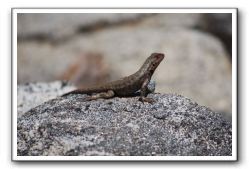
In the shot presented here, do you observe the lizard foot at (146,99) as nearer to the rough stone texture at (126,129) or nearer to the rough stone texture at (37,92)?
the rough stone texture at (126,129)

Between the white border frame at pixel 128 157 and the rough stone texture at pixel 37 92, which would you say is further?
the rough stone texture at pixel 37 92

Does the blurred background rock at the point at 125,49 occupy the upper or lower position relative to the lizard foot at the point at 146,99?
upper

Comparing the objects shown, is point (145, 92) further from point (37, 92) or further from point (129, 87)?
point (37, 92)

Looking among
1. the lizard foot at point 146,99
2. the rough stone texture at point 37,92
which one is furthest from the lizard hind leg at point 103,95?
the rough stone texture at point 37,92

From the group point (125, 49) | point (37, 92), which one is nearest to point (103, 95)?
point (37, 92)

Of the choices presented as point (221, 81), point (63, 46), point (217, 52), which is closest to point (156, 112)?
point (221, 81)

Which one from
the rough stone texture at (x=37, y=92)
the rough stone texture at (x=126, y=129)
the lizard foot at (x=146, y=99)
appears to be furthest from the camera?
the rough stone texture at (x=37, y=92)

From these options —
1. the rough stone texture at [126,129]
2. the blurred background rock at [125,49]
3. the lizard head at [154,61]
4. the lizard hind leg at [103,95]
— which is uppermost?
the blurred background rock at [125,49]

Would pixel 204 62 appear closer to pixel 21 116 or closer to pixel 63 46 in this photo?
pixel 63 46
